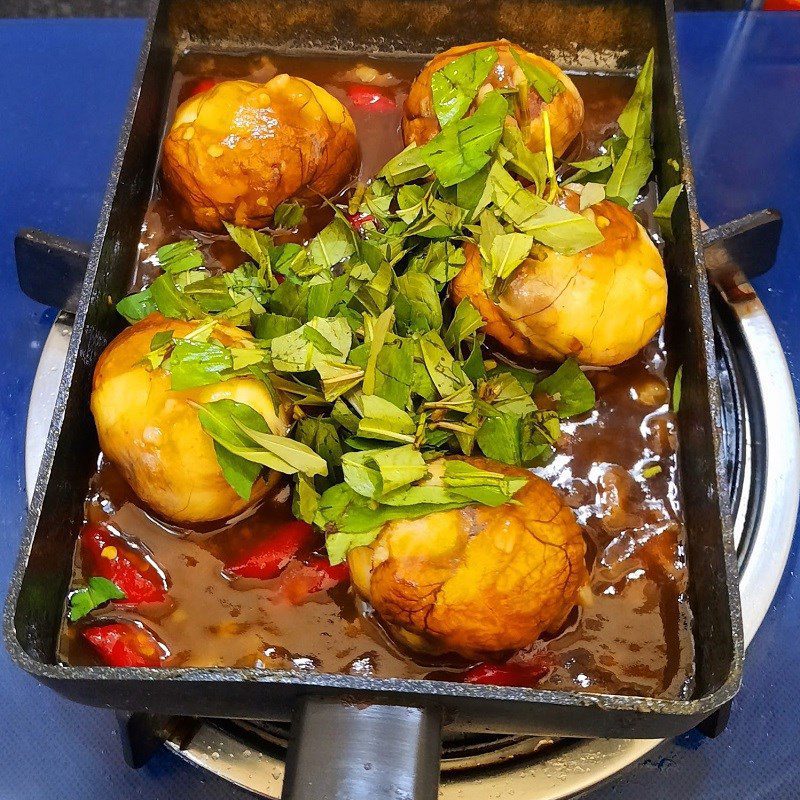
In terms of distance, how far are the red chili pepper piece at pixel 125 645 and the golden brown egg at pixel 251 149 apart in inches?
24.1

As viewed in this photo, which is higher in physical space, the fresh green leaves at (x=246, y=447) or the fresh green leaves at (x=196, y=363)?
the fresh green leaves at (x=196, y=363)

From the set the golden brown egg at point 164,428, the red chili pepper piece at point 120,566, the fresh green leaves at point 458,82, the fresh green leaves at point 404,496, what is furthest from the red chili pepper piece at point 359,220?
the red chili pepper piece at point 120,566

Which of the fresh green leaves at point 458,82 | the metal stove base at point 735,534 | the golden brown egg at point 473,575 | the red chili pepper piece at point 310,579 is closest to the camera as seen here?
the golden brown egg at point 473,575

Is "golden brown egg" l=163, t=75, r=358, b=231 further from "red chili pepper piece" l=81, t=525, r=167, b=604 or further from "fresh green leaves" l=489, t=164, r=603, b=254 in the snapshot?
"red chili pepper piece" l=81, t=525, r=167, b=604

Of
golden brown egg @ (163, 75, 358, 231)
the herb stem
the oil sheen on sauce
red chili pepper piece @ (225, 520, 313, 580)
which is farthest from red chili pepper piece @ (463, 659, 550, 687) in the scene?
golden brown egg @ (163, 75, 358, 231)

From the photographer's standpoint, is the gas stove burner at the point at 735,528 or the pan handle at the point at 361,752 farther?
the gas stove burner at the point at 735,528

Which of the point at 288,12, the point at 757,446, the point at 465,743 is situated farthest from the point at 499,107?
the point at 465,743

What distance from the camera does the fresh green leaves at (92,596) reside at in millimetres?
1069

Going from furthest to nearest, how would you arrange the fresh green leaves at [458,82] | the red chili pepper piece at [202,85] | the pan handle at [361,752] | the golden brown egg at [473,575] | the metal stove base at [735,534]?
the red chili pepper piece at [202,85] < the fresh green leaves at [458,82] < the metal stove base at [735,534] < the golden brown egg at [473,575] < the pan handle at [361,752]

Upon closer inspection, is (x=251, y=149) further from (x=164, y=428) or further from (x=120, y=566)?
(x=120, y=566)

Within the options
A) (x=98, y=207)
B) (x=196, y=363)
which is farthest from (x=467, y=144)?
(x=98, y=207)

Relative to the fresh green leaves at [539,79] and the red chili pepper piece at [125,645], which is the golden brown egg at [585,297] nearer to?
the fresh green leaves at [539,79]

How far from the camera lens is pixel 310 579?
108cm

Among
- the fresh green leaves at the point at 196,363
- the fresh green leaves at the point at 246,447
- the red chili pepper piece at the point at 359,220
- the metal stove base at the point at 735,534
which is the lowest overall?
the metal stove base at the point at 735,534
